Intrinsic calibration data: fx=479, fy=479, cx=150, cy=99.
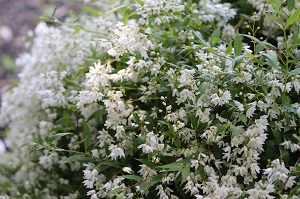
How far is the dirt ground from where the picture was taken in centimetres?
367

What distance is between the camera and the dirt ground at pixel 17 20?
12.0 feet

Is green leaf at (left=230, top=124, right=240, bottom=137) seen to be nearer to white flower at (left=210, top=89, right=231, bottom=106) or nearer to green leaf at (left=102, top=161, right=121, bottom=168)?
white flower at (left=210, top=89, right=231, bottom=106)

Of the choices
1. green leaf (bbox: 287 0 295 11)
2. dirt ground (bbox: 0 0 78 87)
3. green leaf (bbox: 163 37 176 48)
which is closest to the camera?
green leaf (bbox: 287 0 295 11)

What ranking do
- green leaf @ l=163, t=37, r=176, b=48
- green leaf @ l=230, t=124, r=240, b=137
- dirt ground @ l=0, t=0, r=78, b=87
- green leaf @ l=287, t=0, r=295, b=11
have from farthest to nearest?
dirt ground @ l=0, t=0, r=78, b=87, green leaf @ l=163, t=37, r=176, b=48, green leaf @ l=287, t=0, r=295, b=11, green leaf @ l=230, t=124, r=240, b=137

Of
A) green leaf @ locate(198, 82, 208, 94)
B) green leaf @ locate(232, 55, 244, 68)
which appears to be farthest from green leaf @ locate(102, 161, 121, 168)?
green leaf @ locate(232, 55, 244, 68)

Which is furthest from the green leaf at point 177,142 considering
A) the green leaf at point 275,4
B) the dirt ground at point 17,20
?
the dirt ground at point 17,20

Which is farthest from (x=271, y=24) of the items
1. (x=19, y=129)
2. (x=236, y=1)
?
(x=19, y=129)

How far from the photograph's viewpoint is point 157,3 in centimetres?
156

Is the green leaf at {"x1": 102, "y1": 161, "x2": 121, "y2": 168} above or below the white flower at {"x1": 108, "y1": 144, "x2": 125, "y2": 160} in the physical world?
below

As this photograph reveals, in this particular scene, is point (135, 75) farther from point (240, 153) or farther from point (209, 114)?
point (240, 153)

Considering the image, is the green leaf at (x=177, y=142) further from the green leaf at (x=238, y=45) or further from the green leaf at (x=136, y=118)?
the green leaf at (x=238, y=45)

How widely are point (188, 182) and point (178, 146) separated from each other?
117mm

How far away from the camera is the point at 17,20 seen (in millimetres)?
3928

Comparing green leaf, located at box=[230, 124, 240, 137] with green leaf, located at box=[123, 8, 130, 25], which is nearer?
green leaf, located at box=[230, 124, 240, 137]
